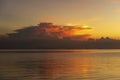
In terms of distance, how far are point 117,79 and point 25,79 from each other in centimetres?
830

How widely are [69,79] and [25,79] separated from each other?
3.99m

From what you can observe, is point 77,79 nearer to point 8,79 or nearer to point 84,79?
point 84,79

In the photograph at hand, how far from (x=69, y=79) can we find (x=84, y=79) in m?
1.51

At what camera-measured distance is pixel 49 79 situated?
32.2m

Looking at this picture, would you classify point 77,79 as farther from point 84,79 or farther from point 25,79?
point 25,79

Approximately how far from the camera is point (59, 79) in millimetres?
31500

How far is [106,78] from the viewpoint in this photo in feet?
105

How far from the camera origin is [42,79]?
3266cm

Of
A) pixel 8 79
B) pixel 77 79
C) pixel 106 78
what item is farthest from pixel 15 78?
pixel 106 78

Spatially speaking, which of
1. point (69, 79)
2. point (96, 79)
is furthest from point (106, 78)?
point (69, 79)

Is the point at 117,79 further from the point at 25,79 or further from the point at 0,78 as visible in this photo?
the point at 0,78

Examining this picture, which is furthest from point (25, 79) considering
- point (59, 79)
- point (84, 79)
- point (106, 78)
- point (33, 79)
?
point (106, 78)

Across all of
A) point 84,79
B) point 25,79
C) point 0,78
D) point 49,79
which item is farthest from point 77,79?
point 0,78

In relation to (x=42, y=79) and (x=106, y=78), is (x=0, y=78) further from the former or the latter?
(x=106, y=78)
